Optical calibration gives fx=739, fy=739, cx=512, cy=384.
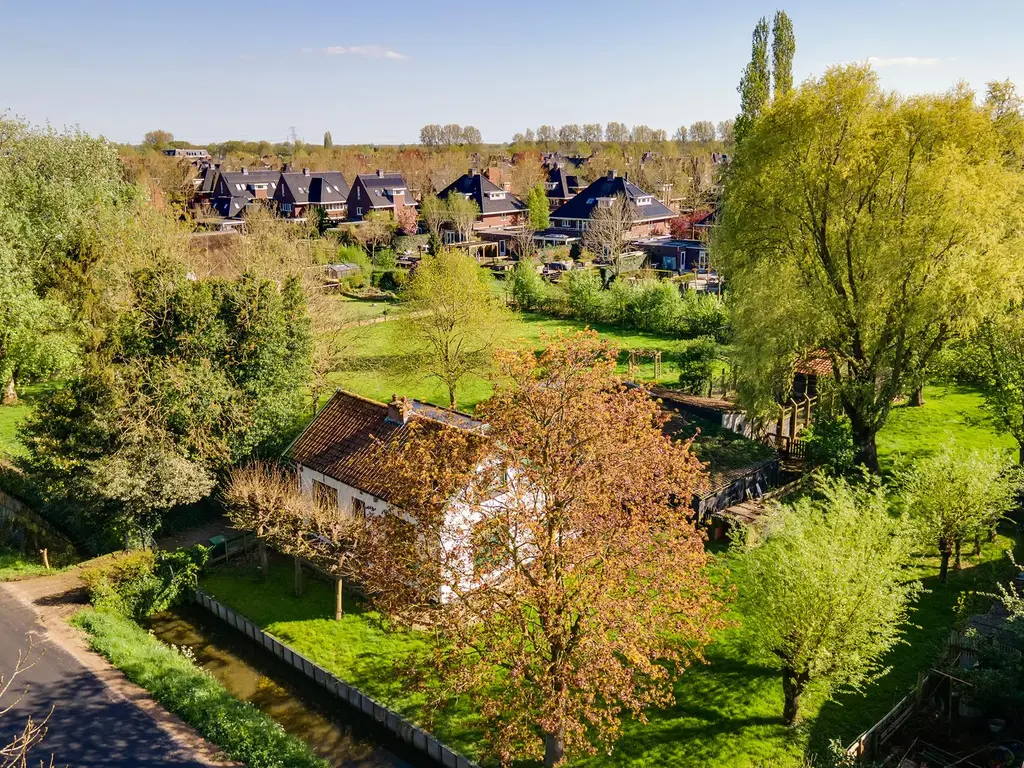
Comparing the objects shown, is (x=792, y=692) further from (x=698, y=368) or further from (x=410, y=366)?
(x=410, y=366)

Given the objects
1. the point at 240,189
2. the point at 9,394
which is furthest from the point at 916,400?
the point at 240,189

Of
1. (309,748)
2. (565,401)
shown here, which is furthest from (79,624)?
(565,401)

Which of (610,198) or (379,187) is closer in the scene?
(610,198)

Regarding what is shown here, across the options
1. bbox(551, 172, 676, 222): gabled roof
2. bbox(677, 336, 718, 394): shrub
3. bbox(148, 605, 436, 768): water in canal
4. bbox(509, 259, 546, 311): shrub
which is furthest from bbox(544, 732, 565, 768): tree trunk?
bbox(551, 172, 676, 222): gabled roof

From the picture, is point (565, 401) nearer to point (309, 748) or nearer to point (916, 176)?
point (309, 748)

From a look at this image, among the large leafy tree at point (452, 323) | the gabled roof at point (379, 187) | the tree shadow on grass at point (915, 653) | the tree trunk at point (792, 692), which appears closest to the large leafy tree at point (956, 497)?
the tree shadow on grass at point (915, 653)

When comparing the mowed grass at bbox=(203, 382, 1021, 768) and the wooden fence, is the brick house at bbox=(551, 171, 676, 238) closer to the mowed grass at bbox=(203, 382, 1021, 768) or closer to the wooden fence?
the mowed grass at bbox=(203, 382, 1021, 768)

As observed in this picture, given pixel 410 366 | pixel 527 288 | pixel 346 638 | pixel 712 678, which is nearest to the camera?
pixel 712 678
